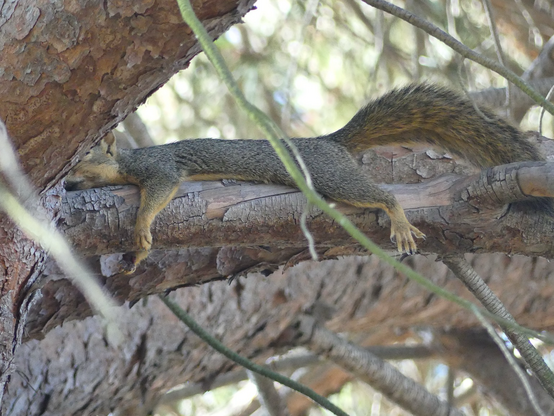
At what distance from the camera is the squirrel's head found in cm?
182

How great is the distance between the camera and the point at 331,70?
11.9 ft

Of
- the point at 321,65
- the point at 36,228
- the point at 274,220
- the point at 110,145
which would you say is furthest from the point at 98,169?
the point at 321,65

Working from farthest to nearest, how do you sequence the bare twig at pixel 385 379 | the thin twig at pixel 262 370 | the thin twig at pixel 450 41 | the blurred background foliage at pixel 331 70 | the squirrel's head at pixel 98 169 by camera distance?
the blurred background foliage at pixel 331 70 < the bare twig at pixel 385 379 < the squirrel's head at pixel 98 169 < the thin twig at pixel 262 370 < the thin twig at pixel 450 41

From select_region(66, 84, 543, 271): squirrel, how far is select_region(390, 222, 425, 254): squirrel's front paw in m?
0.03

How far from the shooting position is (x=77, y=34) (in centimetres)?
90

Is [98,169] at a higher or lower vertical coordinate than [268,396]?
higher

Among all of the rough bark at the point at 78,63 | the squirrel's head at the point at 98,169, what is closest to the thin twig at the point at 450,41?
the rough bark at the point at 78,63

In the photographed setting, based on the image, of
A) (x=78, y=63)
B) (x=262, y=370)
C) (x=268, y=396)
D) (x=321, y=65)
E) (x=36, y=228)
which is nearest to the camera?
(x=36, y=228)

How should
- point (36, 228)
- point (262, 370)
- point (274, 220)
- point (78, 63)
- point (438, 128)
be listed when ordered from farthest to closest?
point (438, 128)
point (274, 220)
point (262, 370)
point (78, 63)
point (36, 228)

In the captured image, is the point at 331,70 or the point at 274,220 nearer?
the point at 274,220

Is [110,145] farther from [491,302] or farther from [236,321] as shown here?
[491,302]

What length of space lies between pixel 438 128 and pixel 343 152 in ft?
0.96

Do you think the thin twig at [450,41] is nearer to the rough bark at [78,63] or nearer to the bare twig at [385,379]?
the rough bark at [78,63]

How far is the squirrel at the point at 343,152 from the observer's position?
1.67 m
